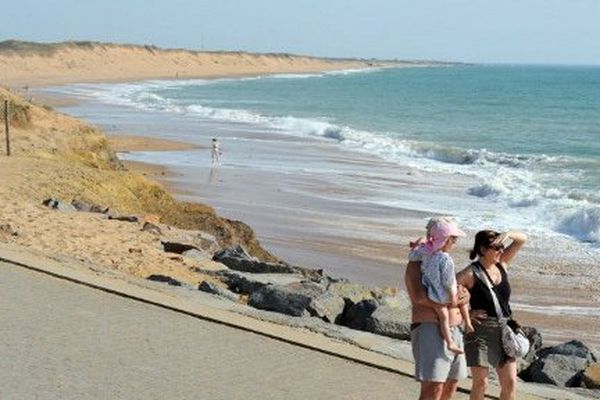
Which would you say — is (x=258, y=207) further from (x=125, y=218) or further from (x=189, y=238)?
(x=189, y=238)

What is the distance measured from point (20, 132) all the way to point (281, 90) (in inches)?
2961

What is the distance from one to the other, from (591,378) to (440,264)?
3.32m

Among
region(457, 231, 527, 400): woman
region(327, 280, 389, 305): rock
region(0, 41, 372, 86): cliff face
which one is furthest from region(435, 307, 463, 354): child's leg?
region(0, 41, 372, 86): cliff face

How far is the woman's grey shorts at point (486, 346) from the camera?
613cm

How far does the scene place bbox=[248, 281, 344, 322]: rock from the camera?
31.8 feet

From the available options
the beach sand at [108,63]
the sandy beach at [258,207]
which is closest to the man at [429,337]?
the sandy beach at [258,207]

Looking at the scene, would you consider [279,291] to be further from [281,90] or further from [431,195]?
[281,90]

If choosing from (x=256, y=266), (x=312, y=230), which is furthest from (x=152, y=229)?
(x=312, y=230)

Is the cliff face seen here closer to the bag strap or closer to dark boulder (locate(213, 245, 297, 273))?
dark boulder (locate(213, 245, 297, 273))

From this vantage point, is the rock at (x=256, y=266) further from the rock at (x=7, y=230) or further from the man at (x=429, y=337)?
the man at (x=429, y=337)

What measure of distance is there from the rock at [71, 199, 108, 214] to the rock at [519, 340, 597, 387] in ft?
26.4

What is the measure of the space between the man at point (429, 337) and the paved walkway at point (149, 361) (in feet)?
3.13

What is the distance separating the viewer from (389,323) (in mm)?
9398

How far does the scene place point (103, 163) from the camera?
843 inches
